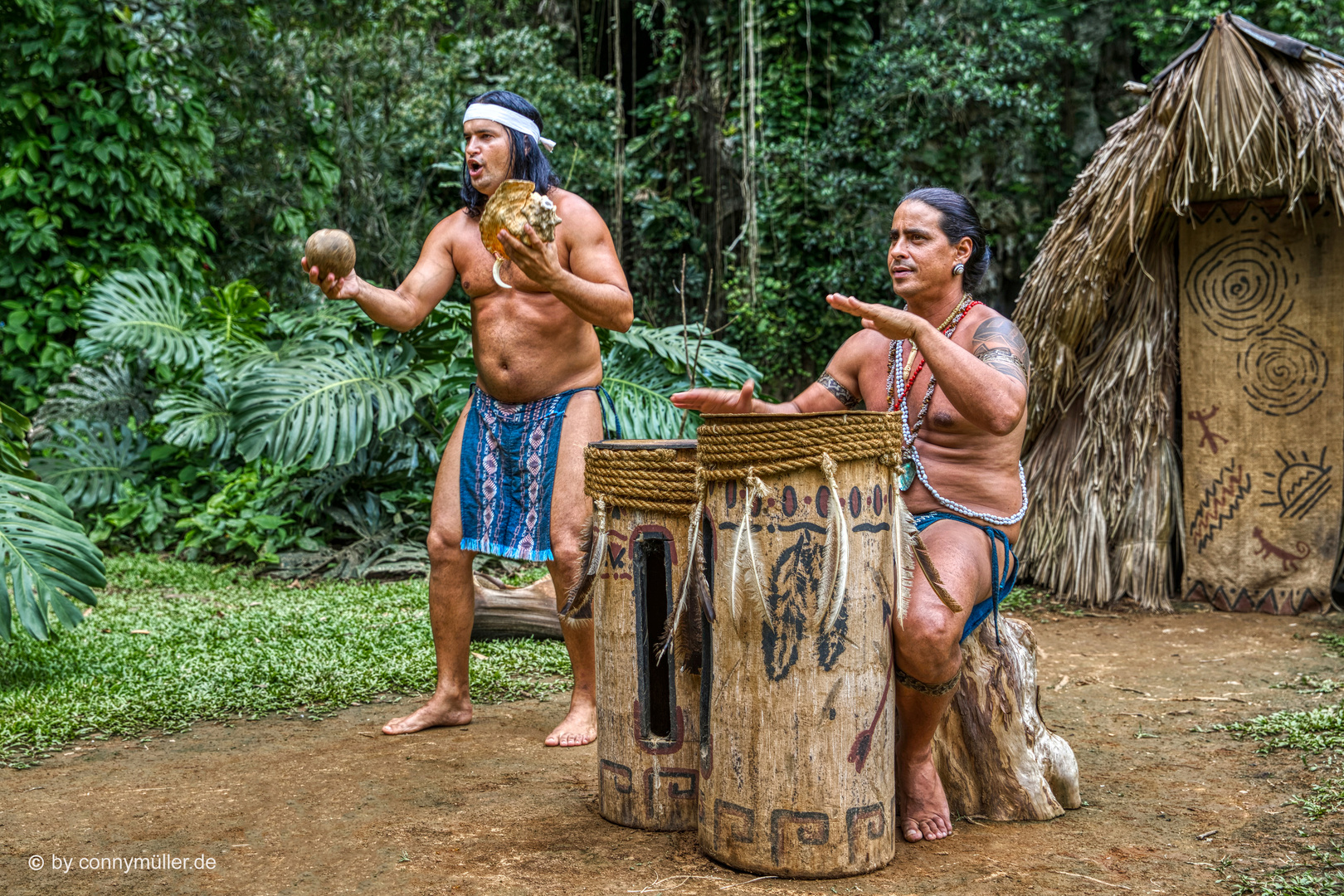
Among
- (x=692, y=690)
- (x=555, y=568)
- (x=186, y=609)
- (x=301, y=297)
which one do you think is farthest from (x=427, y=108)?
(x=692, y=690)

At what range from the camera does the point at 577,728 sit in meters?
3.33

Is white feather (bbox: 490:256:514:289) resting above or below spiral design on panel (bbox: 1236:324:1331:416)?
above

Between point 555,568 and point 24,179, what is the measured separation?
5.73 meters

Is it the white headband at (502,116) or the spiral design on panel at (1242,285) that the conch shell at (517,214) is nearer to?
the white headband at (502,116)

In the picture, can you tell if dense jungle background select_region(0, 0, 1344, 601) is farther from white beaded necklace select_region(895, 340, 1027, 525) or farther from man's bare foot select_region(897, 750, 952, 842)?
man's bare foot select_region(897, 750, 952, 842)

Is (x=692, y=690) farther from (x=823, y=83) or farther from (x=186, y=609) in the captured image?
(x=823, y=83)

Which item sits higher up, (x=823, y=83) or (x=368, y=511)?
(x=823, y=83)

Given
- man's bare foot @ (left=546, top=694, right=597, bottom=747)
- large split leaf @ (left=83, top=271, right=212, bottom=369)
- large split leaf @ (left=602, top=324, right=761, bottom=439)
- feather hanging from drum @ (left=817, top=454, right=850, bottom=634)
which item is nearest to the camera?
feather hanging from drum @ (left=817, top=454, right=850, bottom=634)

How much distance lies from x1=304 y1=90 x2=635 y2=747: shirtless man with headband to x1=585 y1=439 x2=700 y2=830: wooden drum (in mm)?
656

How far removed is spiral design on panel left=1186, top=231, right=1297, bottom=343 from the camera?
5410mm

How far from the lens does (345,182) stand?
32.3ft

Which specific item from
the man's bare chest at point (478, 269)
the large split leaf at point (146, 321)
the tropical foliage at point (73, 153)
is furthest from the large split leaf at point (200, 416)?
the man's bare chest at point (478, 269)

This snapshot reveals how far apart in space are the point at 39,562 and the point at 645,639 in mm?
2280

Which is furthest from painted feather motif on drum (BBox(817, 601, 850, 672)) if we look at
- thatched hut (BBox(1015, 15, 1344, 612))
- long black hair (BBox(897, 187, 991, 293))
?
thatched hut (BBox(1015, 15, 1344, 612))
